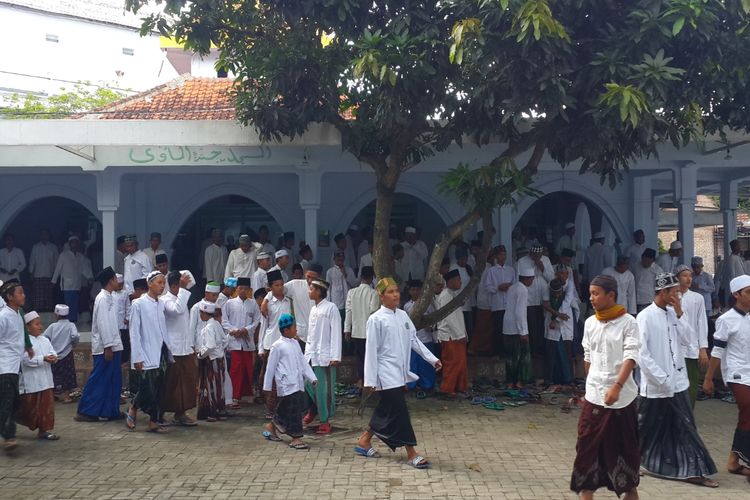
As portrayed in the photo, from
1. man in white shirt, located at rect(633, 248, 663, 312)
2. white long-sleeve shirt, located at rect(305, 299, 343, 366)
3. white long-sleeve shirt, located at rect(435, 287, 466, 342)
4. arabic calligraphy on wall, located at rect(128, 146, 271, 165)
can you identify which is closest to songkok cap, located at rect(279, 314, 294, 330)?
white long-sleeve shirt, located at rect(305, 299, 343, 366)

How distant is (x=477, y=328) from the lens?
11305 millimetres

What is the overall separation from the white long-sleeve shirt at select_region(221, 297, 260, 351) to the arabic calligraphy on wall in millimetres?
2633

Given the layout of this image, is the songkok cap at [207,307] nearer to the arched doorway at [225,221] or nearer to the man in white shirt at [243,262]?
the man in white shirt at [243,262]

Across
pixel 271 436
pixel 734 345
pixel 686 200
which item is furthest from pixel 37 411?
pixel 686 200

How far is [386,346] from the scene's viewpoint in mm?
6812

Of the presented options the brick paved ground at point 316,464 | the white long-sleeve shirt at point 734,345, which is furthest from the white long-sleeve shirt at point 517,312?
the white long-sleeve shirt at point 734,345

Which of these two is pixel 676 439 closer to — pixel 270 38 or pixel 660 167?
pixel 270 38

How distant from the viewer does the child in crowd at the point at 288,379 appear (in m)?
7.35

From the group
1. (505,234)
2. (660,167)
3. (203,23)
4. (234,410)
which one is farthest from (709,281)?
(203,23)

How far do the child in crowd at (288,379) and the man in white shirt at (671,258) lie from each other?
7192 mm

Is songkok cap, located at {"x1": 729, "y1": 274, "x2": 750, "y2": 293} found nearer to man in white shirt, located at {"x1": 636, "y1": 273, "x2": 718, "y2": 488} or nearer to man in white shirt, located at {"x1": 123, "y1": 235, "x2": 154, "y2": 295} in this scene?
man in white shirt, located at {"x1": 636, "y1": 273, "x2": 718, "y2": 488}

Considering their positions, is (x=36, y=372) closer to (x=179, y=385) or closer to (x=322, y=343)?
(x=179, y=385)

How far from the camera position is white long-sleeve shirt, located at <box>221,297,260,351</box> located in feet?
30.8

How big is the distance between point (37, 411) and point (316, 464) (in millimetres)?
2932
